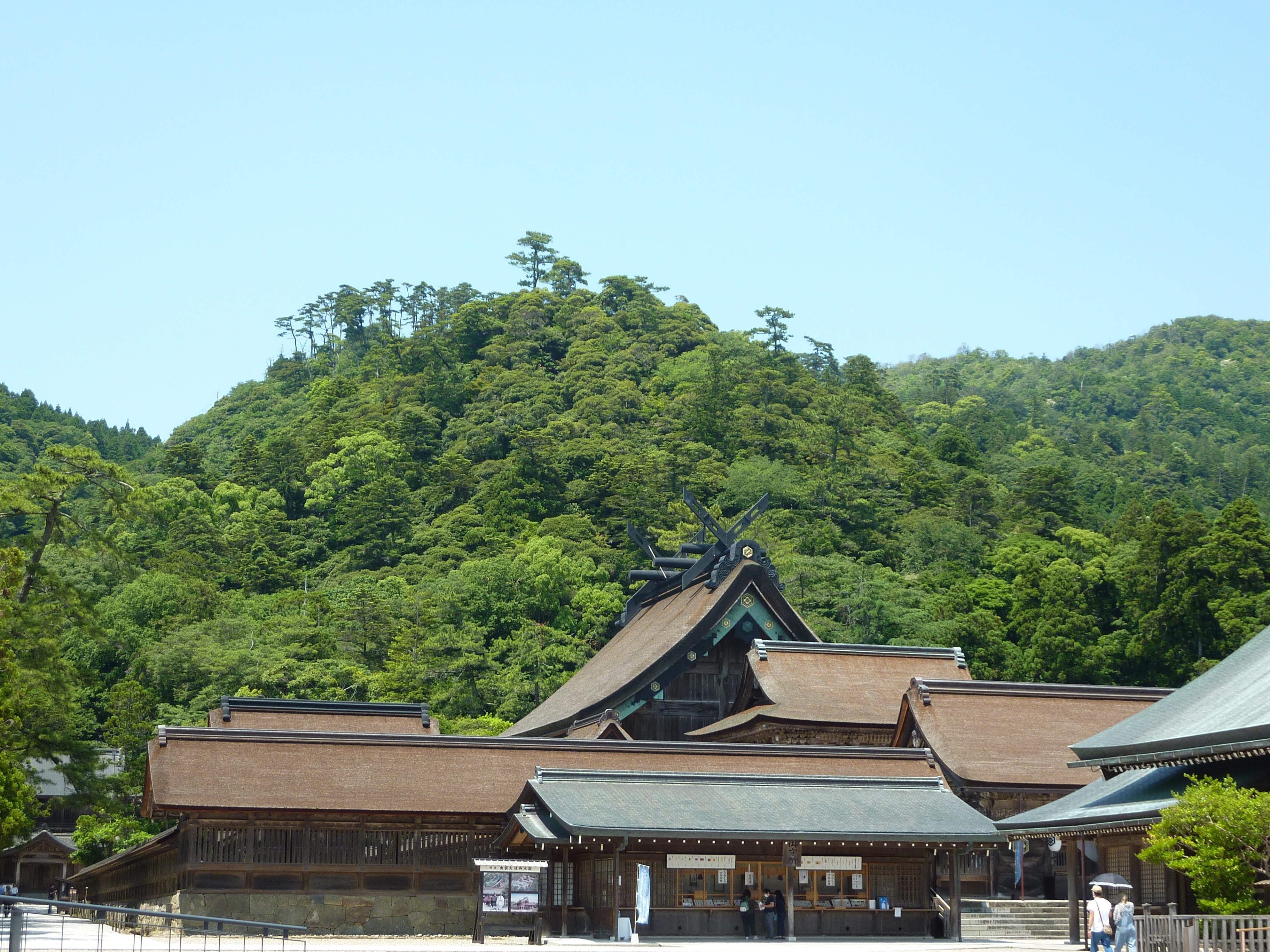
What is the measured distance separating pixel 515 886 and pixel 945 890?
8793mm

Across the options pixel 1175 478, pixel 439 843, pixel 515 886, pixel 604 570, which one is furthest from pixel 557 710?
pixel 1175 478

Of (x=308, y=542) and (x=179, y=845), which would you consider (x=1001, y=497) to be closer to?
(x=308, y=542)

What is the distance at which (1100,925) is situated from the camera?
61.4 ft

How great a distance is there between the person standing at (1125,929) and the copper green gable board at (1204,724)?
9.82 ft

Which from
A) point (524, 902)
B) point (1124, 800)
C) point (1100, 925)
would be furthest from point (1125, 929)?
point (524, 902)

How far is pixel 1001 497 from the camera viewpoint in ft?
292

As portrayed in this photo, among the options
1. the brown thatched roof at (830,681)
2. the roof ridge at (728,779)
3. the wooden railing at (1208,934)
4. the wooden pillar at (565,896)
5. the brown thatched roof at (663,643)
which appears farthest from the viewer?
the brown thatched roof at (663,643)

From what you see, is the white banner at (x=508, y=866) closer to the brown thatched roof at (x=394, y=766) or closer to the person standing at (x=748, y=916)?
the brown thatched roof at (x=394, y=766)

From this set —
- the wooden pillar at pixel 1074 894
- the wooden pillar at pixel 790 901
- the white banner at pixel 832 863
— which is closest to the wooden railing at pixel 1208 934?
the wooden pillar at pixel 1074 894

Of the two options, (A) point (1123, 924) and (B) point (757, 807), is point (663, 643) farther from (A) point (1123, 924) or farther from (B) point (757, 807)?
(A) point (1123, 924)

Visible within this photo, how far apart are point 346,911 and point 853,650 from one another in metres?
16.3

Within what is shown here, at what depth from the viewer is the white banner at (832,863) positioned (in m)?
26.8

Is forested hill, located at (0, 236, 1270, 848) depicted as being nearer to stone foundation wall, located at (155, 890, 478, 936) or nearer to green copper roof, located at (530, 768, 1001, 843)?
stone foundation wall, located at (155, 890, 478, 936)

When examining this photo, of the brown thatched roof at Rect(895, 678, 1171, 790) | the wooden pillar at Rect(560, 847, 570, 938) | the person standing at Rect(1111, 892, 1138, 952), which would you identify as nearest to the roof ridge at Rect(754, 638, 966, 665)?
the brown thatched roof at Rect(895, 678, 1171, 790)
